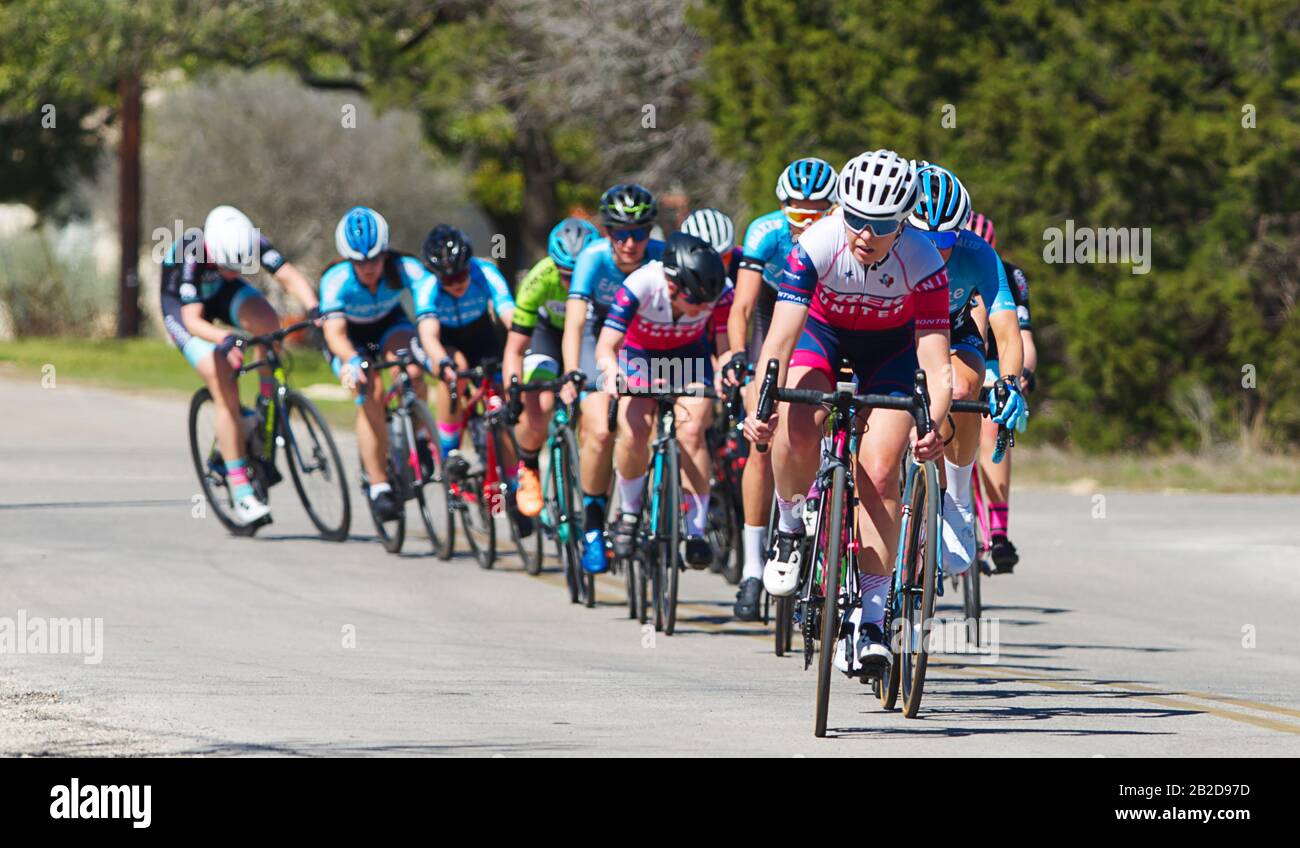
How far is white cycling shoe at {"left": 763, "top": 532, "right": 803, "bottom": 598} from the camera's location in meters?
8.34

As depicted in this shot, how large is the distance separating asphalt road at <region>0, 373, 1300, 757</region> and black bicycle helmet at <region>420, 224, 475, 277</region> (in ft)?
5.75

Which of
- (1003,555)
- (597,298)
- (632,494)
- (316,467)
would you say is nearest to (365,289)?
(316,467)

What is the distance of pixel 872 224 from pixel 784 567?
4.38 feet

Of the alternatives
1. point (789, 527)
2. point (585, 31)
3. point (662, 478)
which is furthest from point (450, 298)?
point (585, 31)

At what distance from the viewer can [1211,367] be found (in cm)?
1962

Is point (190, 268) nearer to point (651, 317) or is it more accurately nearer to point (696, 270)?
point (651, 317)

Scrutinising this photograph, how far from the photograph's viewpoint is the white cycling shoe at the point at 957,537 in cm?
908

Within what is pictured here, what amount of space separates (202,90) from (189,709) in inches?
1455

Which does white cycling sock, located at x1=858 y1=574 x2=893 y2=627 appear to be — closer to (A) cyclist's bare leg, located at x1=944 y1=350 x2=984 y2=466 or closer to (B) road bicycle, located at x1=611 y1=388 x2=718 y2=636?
(A) cyclist's bare leg, located at x1=944 y1=350 x2=984 y2=466

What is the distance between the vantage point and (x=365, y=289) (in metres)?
13.8

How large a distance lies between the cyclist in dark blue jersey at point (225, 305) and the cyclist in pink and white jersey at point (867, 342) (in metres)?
6.10

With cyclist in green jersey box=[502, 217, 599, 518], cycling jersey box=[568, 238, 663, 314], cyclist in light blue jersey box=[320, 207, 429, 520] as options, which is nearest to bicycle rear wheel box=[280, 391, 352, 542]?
cyclist in light blue jersey box=[320, 207, 429, 520]
